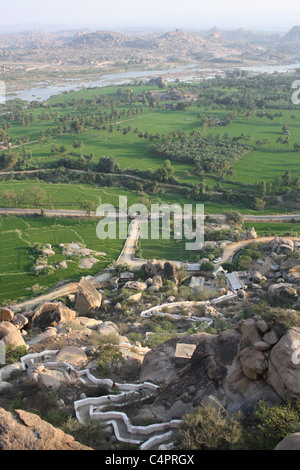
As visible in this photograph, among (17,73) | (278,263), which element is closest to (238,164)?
(278,263)

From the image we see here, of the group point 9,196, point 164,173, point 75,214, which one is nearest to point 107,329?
point 75,214

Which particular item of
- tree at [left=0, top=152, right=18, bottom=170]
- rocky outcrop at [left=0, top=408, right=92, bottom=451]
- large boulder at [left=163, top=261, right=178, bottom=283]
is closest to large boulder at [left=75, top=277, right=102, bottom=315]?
large boulder at [left=163, top=261, right=178, bottom=283]

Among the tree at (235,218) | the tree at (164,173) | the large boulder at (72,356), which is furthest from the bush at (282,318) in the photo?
the tree at (164,173)

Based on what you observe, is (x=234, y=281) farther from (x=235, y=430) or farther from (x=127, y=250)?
(x=235, y=430)

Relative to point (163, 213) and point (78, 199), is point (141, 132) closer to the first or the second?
point (78, 199)

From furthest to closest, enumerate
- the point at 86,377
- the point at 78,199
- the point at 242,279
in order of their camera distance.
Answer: the point at 78,199 → the point at 242,279 → the point at 86,377
